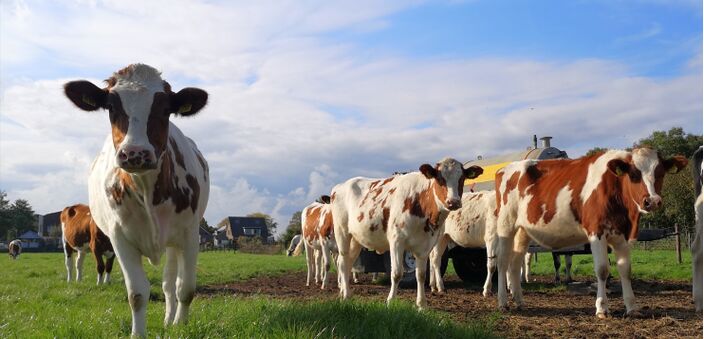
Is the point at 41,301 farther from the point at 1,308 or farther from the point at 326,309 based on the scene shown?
the point at 326,309

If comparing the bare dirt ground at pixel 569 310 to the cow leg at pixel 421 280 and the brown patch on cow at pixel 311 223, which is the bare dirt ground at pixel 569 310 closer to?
the cow leg at pixel 421 280

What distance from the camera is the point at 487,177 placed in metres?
16.8

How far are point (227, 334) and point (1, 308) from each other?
4597 millimetres

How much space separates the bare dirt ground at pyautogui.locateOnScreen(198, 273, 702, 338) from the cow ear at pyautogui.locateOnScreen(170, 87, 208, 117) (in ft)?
11.8

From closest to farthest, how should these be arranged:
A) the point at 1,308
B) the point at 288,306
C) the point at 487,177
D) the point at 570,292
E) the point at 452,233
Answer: the point at 288,306 < the point at 1,308 < the point at 570,292 < the point at 452,233 < the point at 487,177

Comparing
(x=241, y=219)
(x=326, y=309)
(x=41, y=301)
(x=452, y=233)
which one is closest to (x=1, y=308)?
(x=41, y=301)

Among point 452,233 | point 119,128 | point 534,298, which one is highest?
point 119,128

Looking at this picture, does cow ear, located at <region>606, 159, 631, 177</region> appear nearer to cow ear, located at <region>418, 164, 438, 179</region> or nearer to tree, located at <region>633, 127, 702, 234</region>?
cow ear, located at <region>418, 164, 438, 179</region>

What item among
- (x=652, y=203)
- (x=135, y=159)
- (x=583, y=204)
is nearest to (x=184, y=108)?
(x=135, y=159)

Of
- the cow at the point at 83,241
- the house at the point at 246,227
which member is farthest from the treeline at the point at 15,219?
the cow at the point at 83,241

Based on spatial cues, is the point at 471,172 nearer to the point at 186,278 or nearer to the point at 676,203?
the point at 186,278

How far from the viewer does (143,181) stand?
534 centimetres

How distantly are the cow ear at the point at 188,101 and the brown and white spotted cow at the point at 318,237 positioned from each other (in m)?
8.85

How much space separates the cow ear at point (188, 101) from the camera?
5525mm
